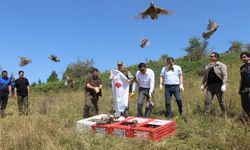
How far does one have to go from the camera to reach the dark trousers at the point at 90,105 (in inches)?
381

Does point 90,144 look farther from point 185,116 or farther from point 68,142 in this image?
point 185,116

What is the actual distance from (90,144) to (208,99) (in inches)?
124

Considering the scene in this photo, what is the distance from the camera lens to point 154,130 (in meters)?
6.39

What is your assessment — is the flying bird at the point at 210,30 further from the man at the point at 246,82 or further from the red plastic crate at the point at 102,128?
the red plastic crate at the point at 102,128

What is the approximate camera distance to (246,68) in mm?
7512

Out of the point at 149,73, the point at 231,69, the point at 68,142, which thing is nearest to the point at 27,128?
the point at 68,142

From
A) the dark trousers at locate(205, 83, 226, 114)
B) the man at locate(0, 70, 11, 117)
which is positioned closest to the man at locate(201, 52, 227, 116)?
the dark trousers at locate(205, 83, 226, 114)

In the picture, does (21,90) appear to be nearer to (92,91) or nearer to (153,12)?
(92,91)

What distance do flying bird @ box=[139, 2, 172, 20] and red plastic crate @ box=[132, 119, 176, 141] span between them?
2.50m

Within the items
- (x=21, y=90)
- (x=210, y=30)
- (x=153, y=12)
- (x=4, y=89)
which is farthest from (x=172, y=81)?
(x=4, y=89)

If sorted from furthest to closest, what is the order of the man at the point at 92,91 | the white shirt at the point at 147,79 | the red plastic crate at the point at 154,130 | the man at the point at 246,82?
the man at the point at 92,91
the white shirt at the point at 147,79
the man at the point at 246,82
the red plastic crate at the point at 154,130

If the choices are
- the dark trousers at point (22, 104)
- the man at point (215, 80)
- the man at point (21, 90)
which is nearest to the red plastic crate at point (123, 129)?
the man at point (215, 80)

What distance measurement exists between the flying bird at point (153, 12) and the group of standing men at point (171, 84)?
4.22 ft

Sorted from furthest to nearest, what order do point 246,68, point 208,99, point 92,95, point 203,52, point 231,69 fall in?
point 203,52 < point 231,69 < point 92,95 < point 208,99 < point 246,68
